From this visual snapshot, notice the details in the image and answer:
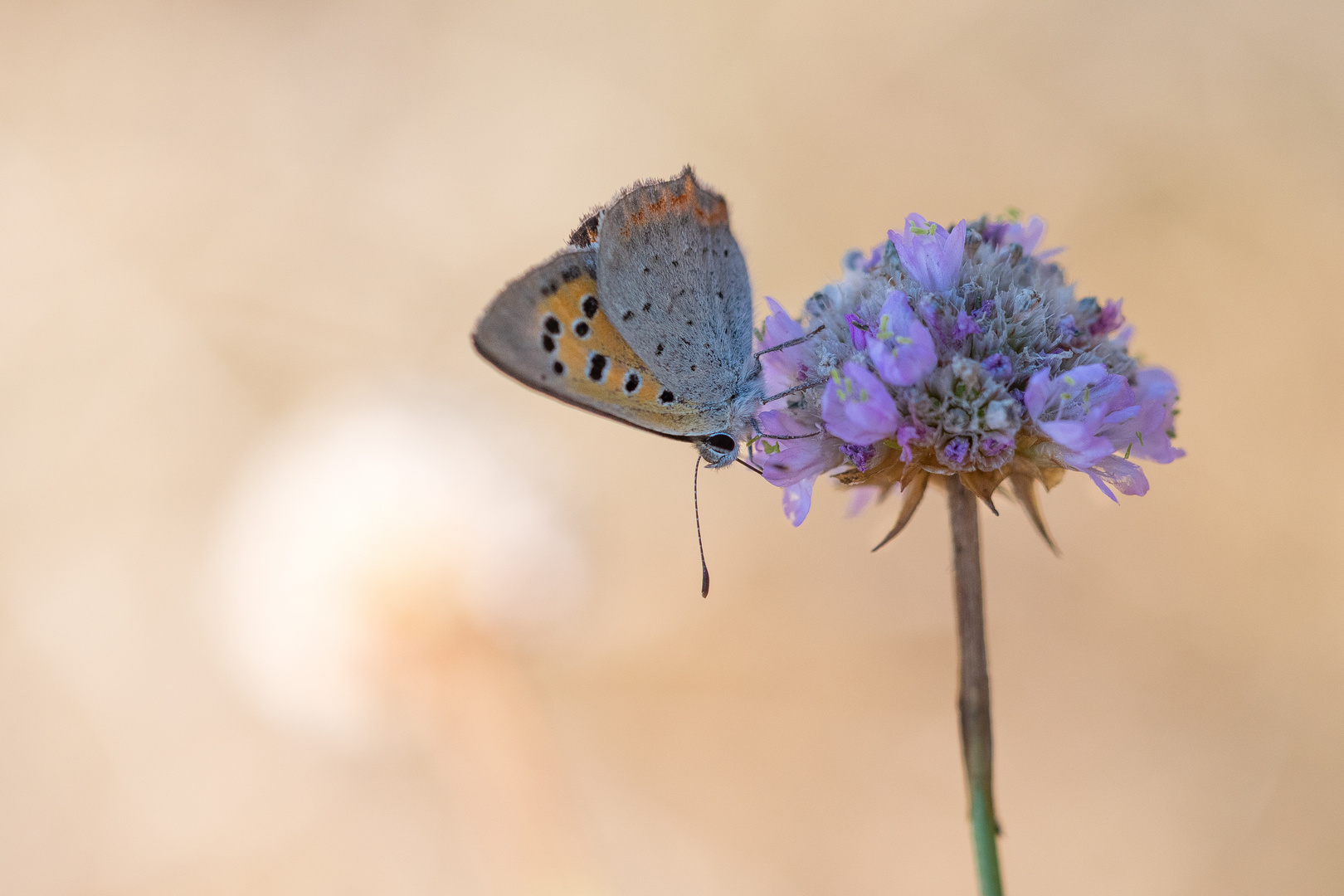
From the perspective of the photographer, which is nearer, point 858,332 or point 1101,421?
point 1101,421

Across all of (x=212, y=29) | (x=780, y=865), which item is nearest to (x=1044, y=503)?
(x=780, y=865)

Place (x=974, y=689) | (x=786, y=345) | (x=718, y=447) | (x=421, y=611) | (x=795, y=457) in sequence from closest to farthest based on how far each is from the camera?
(x=974, y=689) < (x=795, y=457) < (x=786, y=345) < (x=718, y=447) < (x=421, y=611)

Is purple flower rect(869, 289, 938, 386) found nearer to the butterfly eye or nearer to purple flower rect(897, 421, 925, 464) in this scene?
purple flower rect(897, 421, 925, 464)

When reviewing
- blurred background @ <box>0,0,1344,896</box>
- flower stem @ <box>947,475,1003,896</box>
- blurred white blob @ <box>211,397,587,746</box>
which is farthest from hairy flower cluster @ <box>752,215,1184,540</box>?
blurred background @ <box>0,0,1344,896</box>

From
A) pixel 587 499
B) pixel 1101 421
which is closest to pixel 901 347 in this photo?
pixel 1101 421

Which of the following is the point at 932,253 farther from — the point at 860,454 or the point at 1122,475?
the point at 1122,475

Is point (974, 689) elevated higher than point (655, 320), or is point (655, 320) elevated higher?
point (655, 320)

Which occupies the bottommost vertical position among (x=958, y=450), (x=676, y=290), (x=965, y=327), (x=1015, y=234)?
(x=958, y=450)

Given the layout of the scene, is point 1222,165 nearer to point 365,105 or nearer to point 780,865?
point 780,865
